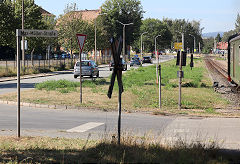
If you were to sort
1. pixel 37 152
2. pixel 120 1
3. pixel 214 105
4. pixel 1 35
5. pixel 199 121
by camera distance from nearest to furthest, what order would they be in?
pixel 37 152 < pixel 199 121 < pixel 214 105 < pixel 1 35 < pixel 120 1

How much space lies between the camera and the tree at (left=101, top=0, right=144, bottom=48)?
10406 cm

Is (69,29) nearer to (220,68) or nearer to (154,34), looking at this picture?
(220,68)

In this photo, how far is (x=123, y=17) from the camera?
107938 mm

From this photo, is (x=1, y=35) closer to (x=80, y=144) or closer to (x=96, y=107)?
(x=96, y=107)

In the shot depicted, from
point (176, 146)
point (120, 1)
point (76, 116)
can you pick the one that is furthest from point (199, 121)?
point (120, 1)

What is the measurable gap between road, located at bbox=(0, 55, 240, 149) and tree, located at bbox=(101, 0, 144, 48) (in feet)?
293

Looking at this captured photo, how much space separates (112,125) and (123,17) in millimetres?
97312

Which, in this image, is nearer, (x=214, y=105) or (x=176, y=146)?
(x=176, y=146)

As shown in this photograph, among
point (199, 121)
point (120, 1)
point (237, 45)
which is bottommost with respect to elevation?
point (199, 121)

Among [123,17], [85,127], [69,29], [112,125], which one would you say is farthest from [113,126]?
[123,17]

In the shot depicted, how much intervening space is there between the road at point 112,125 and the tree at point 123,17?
3513 inches

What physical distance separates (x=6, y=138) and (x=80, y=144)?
1.94 m

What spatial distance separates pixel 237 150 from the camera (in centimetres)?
827

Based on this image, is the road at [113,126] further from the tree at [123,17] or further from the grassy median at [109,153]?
the tree at [123,17]
